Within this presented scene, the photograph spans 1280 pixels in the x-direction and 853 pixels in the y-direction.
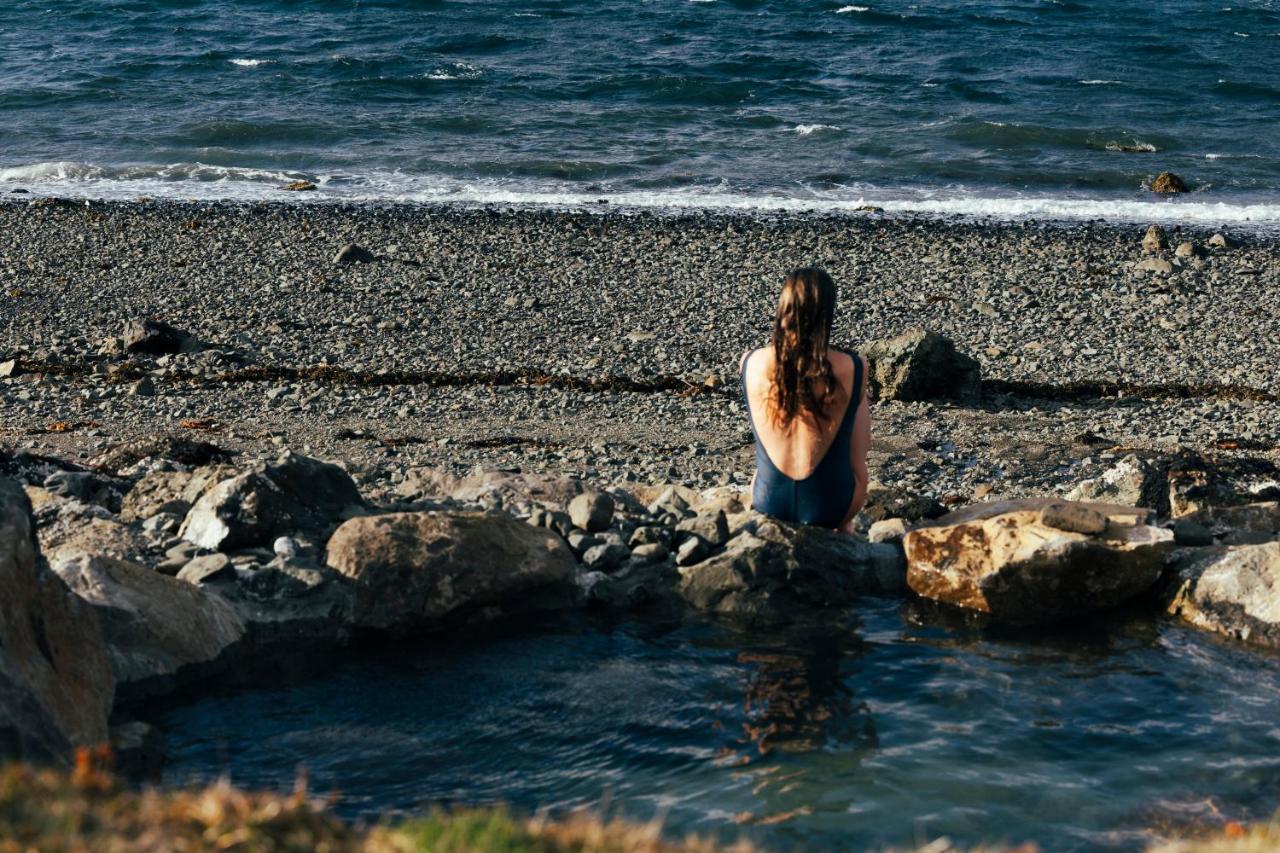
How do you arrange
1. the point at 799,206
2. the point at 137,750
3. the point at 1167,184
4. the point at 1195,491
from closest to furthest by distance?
the point at 137,750 < the point at 1195,491 < the point at 799,206 < the point at 1167,184

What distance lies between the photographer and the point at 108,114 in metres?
34.2

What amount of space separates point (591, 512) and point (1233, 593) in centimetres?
351

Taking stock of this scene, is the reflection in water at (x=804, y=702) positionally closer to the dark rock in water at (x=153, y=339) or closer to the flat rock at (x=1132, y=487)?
the flat rock at (x=1132, y=487)

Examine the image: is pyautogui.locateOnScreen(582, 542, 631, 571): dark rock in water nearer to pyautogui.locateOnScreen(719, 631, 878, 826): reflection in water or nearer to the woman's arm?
pyautogui.locateOnScreen(719, 631, 878, 826): reflection in water

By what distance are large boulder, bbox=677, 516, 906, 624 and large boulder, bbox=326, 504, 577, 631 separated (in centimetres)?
79

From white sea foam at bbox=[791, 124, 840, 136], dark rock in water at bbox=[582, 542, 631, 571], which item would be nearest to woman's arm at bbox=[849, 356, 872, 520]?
dark rock in water at bbox=[582, 542, 631, 571]

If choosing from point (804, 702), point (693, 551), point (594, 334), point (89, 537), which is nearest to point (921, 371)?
point (594, 334)

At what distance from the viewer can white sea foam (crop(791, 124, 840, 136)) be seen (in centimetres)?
3256

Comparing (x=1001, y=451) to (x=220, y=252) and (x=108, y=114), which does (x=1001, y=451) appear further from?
(x=108, y=114)

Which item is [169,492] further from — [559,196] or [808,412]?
[559,196]

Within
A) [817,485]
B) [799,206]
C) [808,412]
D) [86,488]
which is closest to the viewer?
[808,412]

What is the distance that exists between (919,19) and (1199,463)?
3620 cm

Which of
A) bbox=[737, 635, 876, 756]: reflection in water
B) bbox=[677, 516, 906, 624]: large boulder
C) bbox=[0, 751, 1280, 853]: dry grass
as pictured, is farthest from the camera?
bbox=[677, 516, 906, 624]: large boulder

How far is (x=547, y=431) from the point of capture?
12.5 meters
